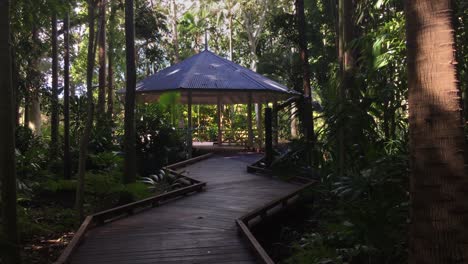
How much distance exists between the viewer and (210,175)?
11781 mm

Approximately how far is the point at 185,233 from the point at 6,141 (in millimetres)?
2553

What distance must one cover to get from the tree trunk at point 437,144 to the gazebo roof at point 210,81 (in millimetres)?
13400

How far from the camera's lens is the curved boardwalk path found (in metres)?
5.10

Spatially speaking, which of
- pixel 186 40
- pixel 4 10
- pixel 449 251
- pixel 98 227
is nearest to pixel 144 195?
pixel 98 227

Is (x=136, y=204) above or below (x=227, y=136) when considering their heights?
below

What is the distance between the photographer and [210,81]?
53.3 feet

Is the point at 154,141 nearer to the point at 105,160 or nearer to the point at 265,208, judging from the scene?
the point at 105,160

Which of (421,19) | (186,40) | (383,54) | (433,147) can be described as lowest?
(433,147)

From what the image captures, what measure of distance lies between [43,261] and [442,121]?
20.5ft

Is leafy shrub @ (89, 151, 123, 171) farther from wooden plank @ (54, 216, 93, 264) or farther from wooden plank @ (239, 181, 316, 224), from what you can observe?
wooden plank @ (54, 216, 93, 264)

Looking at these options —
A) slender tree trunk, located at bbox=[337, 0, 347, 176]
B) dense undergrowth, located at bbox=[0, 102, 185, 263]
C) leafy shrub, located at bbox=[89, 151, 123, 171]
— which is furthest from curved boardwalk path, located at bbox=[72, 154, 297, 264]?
leafy shrub, located at bbox=[89, 151, 123, 171]

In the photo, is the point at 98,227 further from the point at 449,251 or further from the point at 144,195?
the point at 449,251

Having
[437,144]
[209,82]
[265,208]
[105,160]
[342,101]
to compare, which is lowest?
[265,208]

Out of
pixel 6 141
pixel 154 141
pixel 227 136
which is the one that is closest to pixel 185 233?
pixel 6 141
